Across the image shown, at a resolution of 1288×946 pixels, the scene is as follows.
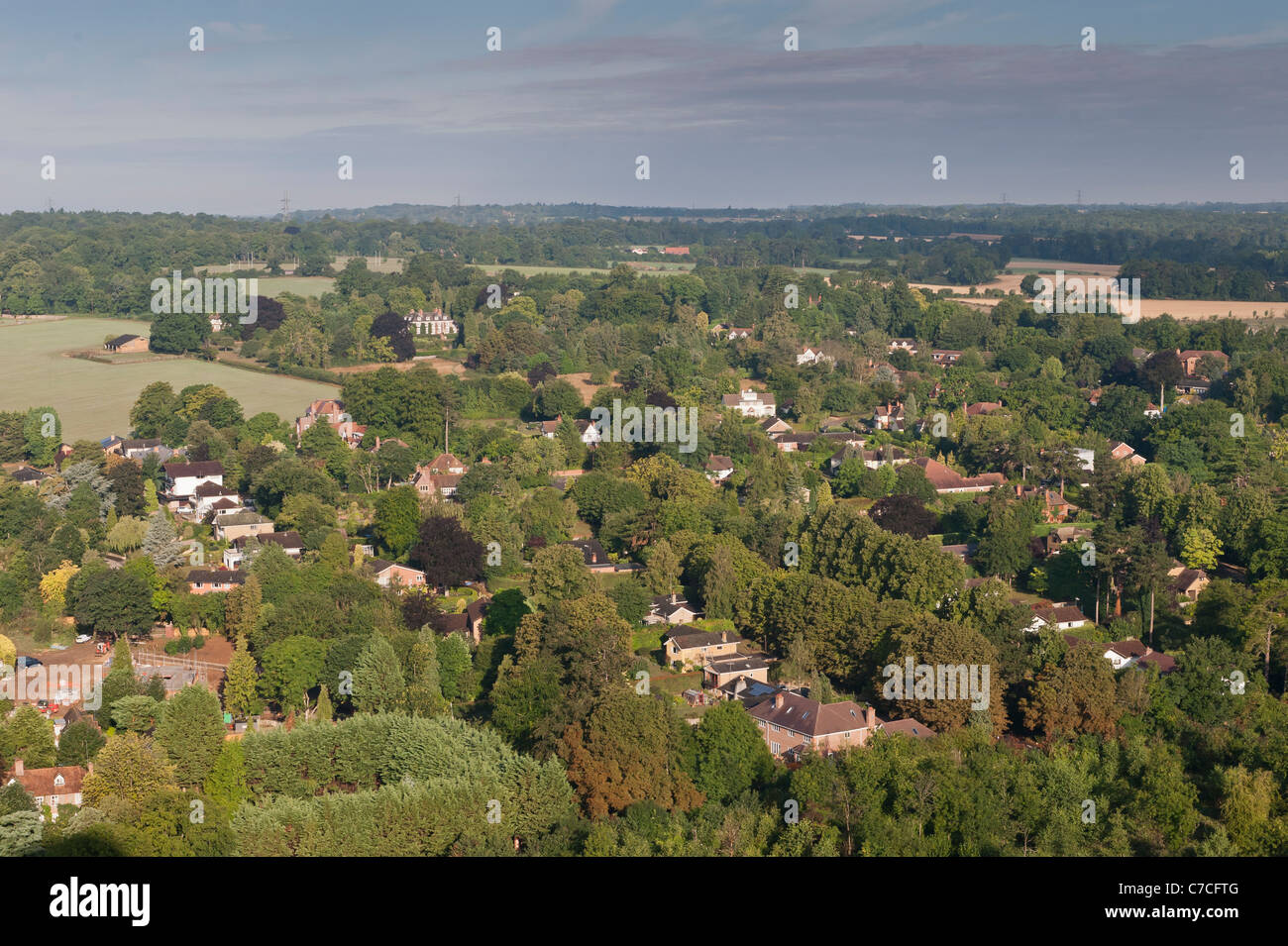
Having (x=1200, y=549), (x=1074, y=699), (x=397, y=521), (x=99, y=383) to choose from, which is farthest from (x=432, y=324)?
(x=1074, y=699)

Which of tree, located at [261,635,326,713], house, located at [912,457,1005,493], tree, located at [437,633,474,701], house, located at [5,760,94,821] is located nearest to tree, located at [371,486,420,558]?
tree, located at [437,633,474,701]

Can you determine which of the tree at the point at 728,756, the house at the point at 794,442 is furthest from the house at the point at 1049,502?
the tree at the point at 728,756

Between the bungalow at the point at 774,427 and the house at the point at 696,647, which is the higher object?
the bungalow at the point at 774,427

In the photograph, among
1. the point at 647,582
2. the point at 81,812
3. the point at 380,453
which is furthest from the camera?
the point at 380,453

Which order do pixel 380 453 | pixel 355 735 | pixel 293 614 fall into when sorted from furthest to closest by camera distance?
pixel 380 453, pixel 293 614, pixel 355 735

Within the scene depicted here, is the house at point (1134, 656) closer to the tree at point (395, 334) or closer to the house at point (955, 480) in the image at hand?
the house at point (955, 480)
